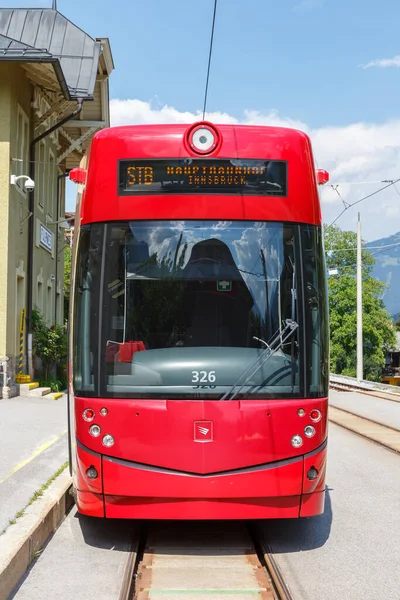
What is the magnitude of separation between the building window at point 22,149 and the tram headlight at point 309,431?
13.6 m

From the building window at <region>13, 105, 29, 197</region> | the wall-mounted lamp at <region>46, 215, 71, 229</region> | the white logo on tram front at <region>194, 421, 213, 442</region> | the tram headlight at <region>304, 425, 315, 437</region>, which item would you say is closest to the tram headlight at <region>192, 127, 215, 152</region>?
the white logo on tram front at <region>194, 421, 213, 442</region>

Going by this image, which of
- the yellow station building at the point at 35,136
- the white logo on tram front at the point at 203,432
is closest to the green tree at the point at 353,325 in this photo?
the yellow station building at the point at 35,136

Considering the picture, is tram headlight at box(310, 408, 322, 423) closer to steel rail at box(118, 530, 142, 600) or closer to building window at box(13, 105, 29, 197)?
steel rail at box(118, 530, 142, 600)

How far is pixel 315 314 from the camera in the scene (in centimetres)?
635

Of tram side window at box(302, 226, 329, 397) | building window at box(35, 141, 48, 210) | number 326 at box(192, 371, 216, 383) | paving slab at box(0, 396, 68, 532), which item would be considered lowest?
paving slab at box(0, 396, 68, 532)

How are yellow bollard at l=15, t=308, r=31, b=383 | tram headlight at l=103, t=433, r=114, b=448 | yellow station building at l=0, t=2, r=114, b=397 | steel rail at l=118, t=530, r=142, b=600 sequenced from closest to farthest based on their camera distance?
steel rail at l=118, t=530, r=142, b=600 → tram headlight at l=103, t=433, r=114, b=448 → yellow station building at l=0, t=2, r=114, b=397 → yellow bollard at l=15, t=308, r=31, b=383

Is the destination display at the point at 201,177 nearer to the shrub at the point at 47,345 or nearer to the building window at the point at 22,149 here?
the building window at the point at 22,149

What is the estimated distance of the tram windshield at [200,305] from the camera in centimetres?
621

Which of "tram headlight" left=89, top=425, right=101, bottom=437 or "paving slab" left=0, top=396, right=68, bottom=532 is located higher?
"tram headlight" left=89, top=425, right=101, bottom=437

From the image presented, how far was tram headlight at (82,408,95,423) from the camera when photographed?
242 inches

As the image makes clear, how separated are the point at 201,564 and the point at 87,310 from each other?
2.02 m

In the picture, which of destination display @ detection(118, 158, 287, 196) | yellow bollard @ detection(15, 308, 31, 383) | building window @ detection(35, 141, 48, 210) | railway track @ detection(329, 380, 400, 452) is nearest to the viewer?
destination display @ detection(118, 158, 287, 196)

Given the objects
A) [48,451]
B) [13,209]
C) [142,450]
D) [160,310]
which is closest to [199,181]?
[160,310]

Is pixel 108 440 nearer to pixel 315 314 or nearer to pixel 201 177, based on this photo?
pixel 315 314
